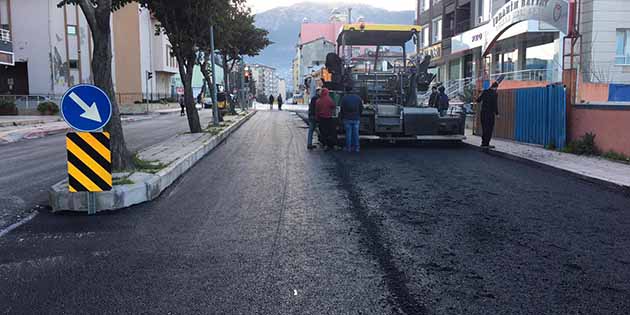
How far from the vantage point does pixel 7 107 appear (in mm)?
36906

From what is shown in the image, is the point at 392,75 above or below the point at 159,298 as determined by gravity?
above

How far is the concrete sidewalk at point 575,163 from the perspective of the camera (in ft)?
30.7

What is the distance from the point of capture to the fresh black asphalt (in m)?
4.22

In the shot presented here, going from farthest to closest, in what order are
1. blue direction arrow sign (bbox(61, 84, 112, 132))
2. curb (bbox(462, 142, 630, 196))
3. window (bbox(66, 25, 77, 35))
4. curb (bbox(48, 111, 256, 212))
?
window (bbox(66, 25, 77, 35)), curb (bbox(462, 142, 630, 196)), curb (bbox(48, 111, 256, 212)), blue direction arrow sign (bbox(61, 84, 112, 132))

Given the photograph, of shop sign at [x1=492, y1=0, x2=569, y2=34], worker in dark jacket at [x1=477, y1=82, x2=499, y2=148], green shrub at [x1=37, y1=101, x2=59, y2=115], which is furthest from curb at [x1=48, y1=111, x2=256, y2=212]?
green shrub at [x1=37, y1=101, x2=59, y2=115]

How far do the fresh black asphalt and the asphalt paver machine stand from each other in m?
5.43

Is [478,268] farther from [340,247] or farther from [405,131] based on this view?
[405,131]

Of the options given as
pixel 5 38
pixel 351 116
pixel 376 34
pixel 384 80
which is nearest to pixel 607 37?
pixel 384 80

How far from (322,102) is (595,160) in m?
6.42

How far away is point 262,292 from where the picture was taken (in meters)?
4.38

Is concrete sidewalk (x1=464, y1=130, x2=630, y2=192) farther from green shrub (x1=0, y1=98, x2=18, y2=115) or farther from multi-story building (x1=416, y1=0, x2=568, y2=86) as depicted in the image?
green shrub (x1=0, y1=98, x2=18, y2=115)

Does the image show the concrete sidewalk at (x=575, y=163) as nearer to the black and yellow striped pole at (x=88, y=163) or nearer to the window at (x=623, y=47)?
the black and yellow striped pole at (x=88, y=163)

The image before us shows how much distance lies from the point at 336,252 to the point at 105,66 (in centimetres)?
565

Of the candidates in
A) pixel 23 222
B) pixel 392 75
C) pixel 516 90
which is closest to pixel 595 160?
pixel 516 90
